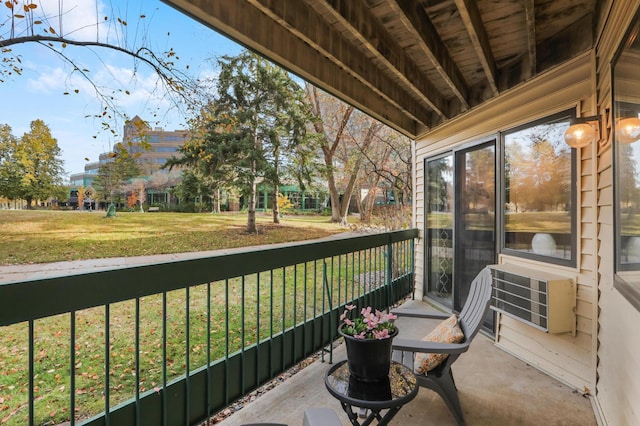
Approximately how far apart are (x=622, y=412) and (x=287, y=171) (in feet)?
36.0

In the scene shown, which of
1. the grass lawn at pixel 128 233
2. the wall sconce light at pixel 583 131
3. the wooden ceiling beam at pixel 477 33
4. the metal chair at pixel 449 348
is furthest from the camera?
the grass lawn at pixel 128 233

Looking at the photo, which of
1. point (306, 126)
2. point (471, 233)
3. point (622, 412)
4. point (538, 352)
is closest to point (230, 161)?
point (306, 126)

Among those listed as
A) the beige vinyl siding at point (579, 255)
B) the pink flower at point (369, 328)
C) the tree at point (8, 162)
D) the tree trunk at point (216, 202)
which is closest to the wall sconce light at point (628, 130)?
the beige vinyl siding at point (579, 255)

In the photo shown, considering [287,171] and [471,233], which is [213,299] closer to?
[471,233]

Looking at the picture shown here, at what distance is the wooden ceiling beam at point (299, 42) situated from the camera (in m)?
1.80

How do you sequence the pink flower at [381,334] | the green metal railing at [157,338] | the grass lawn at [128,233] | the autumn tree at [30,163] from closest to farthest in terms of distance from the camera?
the green metal railing at [157,338] → the pink flower at [381,334] → the autumn tree at [30,163] → the grass lawn at [128,233]

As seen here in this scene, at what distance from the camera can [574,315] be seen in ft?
7.92

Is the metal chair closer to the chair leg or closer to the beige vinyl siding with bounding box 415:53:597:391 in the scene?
the chair leg

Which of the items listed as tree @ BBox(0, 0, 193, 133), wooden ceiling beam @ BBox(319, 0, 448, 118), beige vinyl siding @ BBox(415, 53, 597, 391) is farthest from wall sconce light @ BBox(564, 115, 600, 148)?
tree @ BBox(0, 0, 193, 133)

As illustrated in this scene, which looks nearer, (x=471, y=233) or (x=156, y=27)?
(x=471, y=233)

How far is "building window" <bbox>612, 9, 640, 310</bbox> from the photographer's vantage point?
4.36ft

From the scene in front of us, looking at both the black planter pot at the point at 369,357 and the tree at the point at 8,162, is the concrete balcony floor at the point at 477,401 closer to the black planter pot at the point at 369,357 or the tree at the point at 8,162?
the black planter pot at the point at 369,357

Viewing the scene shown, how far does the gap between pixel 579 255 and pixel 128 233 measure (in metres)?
12.8

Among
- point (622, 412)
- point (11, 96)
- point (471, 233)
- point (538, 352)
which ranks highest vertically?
point (11, 96)
